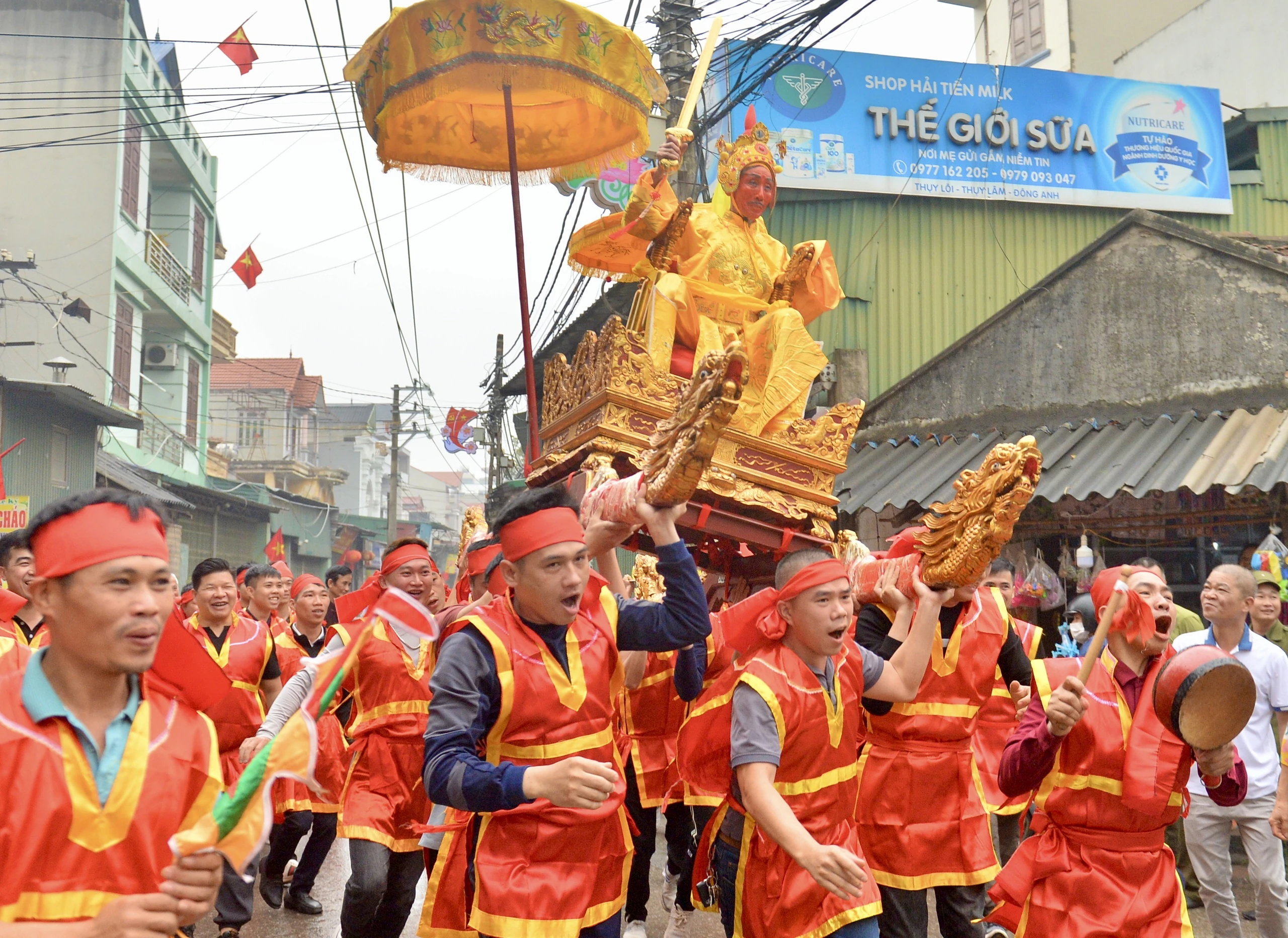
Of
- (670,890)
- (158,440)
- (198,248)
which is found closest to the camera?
(670,890)

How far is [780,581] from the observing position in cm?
389

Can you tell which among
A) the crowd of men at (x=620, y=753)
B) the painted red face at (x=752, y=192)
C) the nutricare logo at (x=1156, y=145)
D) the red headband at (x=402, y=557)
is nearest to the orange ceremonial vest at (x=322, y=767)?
the crowd of men at (x=620, y=753)

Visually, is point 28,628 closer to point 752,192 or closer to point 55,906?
point 55,906

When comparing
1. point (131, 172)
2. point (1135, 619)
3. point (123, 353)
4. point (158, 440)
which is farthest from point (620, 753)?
point (158, 440)

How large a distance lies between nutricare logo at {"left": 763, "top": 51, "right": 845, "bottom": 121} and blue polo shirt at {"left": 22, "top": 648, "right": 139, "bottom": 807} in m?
11.5

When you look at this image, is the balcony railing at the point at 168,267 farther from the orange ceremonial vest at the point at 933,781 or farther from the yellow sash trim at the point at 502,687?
the yellow sash trim at the point at 502,687

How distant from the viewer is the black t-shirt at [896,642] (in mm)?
4469

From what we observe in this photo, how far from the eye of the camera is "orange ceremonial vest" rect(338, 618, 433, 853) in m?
5.26

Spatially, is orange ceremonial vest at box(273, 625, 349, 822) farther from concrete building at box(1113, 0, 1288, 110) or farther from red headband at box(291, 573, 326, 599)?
concrete building at box(1113, 0, 1288, 110)

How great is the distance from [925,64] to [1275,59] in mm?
6806

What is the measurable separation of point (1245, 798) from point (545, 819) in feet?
12.4

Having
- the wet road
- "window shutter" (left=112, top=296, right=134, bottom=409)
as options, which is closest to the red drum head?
the wet road

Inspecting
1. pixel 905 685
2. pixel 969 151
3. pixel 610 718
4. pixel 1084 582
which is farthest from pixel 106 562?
pixel 969 151

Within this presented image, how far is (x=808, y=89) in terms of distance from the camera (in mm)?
12953
